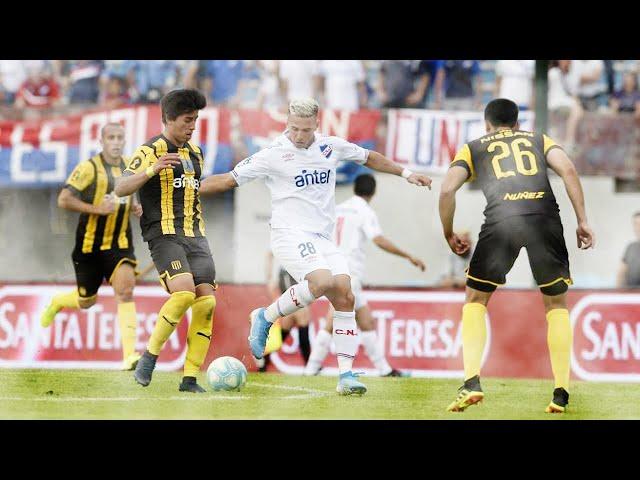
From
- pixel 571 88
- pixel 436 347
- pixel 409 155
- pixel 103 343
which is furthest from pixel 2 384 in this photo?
pixel 571 88

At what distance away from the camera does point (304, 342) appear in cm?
1437

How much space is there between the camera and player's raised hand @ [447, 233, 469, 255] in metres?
8.98

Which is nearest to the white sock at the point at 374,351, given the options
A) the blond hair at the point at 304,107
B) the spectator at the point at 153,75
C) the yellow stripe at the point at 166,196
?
the yellow stripe at the point at 166,196

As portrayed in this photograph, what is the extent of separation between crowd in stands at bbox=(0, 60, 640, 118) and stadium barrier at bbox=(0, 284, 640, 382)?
106 inches

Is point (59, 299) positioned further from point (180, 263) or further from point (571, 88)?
point (571, 88)

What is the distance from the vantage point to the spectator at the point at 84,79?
16.7 meters

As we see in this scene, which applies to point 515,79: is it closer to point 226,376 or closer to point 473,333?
point 226,376

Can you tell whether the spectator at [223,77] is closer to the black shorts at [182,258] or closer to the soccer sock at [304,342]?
the soccer sock at [304,342]

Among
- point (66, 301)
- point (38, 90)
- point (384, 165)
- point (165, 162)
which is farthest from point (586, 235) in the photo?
point (38, 90)

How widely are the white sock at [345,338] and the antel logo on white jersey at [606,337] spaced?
516cm

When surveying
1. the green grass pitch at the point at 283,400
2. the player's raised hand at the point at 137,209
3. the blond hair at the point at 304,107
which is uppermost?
the blond hair at the point at 304,107

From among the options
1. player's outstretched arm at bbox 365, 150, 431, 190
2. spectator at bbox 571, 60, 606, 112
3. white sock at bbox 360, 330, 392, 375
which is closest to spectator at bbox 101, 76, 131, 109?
white sock at bbox 360, 330, 392, 375

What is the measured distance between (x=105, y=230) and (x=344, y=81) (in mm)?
5206

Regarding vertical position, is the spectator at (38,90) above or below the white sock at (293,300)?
above
